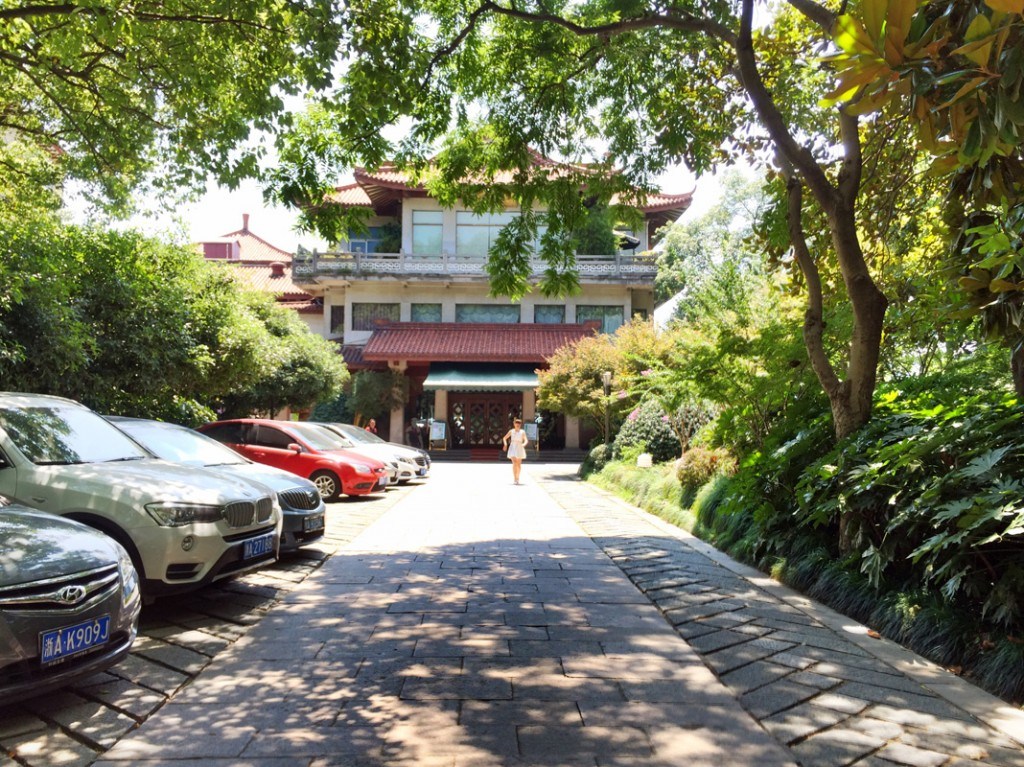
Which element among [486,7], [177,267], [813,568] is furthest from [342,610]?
[177,267]

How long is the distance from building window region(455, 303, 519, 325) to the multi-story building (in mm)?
46

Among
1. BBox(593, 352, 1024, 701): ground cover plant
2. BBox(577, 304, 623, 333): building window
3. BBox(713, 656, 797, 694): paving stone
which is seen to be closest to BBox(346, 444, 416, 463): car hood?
BBox(593, 352, 1024, 701): ground cover plant

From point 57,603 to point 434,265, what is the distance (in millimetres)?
31283

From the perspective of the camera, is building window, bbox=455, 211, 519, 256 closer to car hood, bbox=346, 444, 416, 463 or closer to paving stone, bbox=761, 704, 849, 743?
car hood, bbox=346, 444, 416, 463

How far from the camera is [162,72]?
9.72 m

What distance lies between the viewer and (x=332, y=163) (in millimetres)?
8703

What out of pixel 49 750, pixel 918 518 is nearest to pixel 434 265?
pixel 918 518

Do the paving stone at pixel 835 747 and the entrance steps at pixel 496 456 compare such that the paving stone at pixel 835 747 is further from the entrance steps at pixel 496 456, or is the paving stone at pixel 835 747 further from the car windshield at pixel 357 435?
the entrance steps at pixel 496 456

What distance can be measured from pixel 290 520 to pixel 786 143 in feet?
19.4

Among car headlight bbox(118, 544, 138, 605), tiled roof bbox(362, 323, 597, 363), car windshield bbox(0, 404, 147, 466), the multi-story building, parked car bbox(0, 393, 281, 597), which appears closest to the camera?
car headlight bbox(118, 544, 138, 605)

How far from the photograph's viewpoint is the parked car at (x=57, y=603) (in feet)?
11.2

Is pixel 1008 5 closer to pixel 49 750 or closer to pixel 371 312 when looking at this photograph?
pixel 49 750

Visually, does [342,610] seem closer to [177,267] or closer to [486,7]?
[486,7]

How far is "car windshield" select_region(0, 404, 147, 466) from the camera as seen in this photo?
5.55 meters
